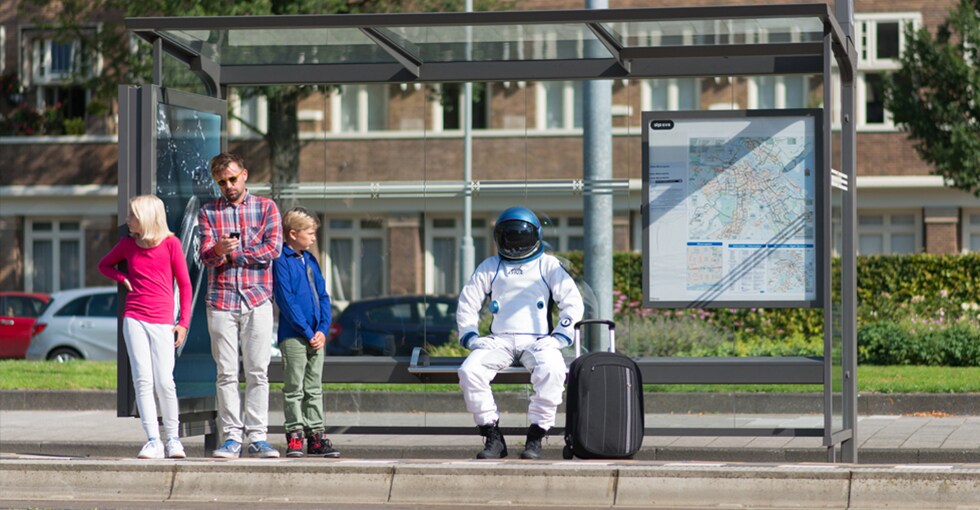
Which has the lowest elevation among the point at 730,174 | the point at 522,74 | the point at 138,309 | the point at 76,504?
the point at 76,504

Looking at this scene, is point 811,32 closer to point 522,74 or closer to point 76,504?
point 522,74

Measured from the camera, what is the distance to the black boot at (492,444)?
945cm

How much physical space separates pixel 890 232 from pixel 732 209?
24473 mm

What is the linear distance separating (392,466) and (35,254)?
30.9 metres

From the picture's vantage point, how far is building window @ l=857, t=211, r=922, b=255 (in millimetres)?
34656

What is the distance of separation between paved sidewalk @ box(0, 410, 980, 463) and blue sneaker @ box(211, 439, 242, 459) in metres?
1.93

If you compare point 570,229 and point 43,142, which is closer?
point 570,229

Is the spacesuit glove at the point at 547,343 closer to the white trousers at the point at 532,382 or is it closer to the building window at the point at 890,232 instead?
the white trousers at the point at 532,382

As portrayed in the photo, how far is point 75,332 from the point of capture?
25016mm

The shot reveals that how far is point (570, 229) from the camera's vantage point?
13508mm

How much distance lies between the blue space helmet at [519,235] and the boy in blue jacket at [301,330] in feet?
3.96

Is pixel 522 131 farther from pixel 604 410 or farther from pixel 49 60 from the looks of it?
pixel 49 60

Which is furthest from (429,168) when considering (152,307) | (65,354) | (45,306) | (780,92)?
(780,92)

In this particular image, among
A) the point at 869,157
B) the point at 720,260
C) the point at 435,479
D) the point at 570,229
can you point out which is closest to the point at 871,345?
the point at 570,229
